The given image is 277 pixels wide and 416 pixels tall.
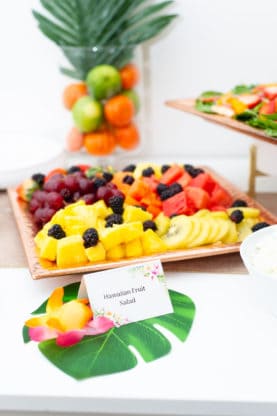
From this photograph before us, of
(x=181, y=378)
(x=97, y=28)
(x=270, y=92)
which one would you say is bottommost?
(x=181, y=378)

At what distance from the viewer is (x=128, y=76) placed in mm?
1647

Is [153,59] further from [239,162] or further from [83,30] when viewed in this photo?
[239,162]

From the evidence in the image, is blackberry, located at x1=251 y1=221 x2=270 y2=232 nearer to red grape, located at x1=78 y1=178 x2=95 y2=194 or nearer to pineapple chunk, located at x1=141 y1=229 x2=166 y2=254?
pineapple chunk, located at x1=141 y1=229 x2=166 y2=254

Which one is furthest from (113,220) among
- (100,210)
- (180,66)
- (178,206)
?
(180,66)

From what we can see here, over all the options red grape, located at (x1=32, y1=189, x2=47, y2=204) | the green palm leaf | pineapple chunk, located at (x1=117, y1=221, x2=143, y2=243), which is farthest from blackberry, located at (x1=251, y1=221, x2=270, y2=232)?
the green palm leaf

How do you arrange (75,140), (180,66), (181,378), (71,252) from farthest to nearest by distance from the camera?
(180,66), (75,140), (71,252), (181,378)

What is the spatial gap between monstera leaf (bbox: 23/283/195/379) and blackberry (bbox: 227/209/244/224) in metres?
0.29

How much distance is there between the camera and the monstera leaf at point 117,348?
839mm

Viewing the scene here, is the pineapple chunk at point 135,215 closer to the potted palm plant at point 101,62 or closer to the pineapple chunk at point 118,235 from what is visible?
the pineapple chunk at point 118,235

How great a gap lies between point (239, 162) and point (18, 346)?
117 centimetres

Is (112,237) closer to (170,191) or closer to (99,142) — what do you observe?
(170,191)

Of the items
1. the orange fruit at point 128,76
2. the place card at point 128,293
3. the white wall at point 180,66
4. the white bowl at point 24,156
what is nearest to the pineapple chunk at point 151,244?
the place card at point 128,293

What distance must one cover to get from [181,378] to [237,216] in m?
0.46

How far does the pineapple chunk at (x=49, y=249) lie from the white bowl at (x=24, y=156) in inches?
20.1
